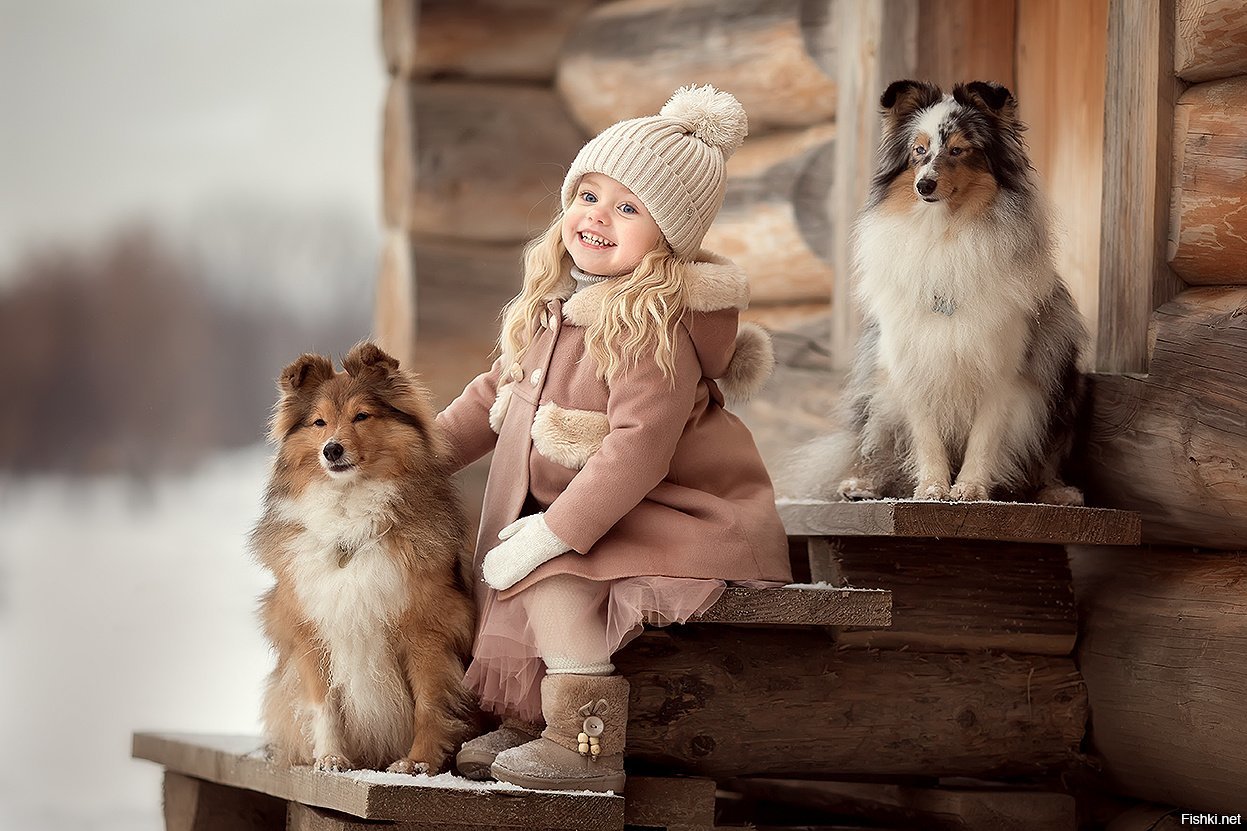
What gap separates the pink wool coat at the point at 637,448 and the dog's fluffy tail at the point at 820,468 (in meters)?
0.50

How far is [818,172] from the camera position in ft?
14.8

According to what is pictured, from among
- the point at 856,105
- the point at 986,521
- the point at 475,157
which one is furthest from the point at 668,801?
the point at 475,157

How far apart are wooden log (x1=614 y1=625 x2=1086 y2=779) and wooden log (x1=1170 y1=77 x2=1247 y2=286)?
992mm

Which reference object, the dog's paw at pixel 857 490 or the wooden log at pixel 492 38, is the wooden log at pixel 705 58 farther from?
the dog's paw at pixel 857 490

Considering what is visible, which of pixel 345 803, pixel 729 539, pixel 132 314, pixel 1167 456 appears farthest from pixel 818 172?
pixel 345 803

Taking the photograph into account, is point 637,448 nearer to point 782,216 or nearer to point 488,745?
point 488,745

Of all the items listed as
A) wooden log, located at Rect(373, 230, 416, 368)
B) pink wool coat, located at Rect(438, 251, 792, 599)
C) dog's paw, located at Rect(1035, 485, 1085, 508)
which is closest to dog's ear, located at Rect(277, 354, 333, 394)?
pink wool coat, located at Rect(438, 251, 792, 599)

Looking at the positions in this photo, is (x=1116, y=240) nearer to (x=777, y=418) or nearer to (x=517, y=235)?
(x=777, y=418)

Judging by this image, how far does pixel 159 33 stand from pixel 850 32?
2.34 meters

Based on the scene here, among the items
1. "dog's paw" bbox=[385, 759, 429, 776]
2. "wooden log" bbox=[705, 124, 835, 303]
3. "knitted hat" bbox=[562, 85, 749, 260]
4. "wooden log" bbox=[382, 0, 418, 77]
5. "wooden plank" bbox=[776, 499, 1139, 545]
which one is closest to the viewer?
"dog's paw" bbox=[385, 759, 429, 776]

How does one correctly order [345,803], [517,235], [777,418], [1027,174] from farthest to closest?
[517,235]
[777,418]
[1027,174]
[345,803]

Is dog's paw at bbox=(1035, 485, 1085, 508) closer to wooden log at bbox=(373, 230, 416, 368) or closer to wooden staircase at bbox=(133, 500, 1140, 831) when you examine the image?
wooden staircase at bbox=(133, 500, 1140, 831)

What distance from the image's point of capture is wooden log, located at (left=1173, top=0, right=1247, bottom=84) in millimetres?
3064

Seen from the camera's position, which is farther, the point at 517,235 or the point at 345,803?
the point at 517,235
